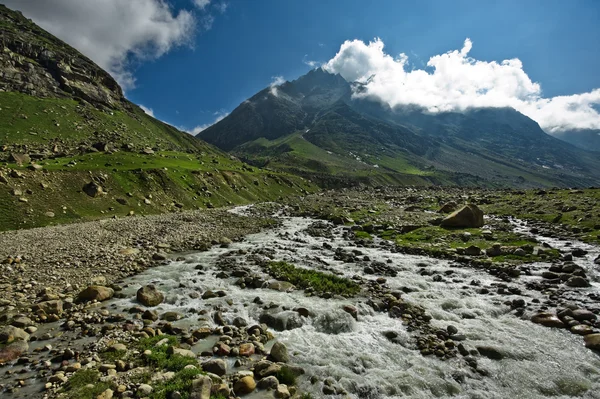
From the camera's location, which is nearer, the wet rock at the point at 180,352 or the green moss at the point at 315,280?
the wet rock at the point at 180,352

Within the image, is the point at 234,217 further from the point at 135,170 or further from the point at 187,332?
the point at 187,332

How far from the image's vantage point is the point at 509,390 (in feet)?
45.8

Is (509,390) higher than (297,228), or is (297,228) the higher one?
(297,228)

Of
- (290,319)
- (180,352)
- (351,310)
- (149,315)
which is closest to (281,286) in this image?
(290,319)

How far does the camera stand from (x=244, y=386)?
1261 cm

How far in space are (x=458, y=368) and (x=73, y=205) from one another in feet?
185

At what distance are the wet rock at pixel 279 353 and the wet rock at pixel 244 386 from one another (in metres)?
2.19

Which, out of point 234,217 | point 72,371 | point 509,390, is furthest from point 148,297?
point 234,217

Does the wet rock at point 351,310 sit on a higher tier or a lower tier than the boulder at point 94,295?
lower

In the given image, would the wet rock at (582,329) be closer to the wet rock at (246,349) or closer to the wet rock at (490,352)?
the wet rock at (490,352)

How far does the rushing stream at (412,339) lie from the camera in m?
14.0

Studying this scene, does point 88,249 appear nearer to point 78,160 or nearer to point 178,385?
point 178,385

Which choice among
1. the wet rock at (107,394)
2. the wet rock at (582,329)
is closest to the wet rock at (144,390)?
the wet rock at (107,394)

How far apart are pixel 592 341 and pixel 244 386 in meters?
20.0
